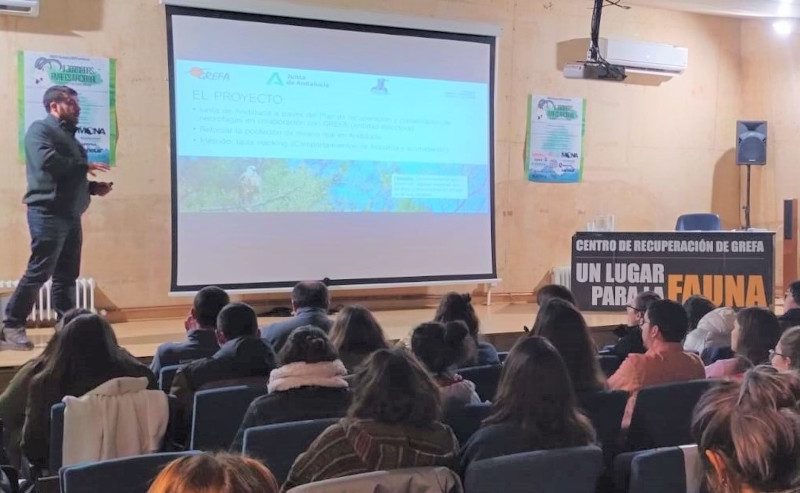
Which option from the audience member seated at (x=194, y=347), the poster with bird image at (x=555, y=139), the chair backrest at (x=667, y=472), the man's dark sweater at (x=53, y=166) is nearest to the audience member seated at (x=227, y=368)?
the audience member seated at (x=194, y=347)

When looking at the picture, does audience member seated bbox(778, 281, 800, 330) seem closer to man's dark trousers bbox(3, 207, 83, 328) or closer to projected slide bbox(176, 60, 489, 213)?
projected slide bbox(176, 60, 489, 213)

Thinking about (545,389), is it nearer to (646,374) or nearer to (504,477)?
(504,477)

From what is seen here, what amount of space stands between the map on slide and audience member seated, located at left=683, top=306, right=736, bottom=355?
11.2 feet

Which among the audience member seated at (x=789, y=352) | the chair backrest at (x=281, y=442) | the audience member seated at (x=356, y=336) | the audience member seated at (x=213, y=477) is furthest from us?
the audience member seated at (x=356, y=336)

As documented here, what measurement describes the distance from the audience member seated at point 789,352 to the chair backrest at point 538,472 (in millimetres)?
1134

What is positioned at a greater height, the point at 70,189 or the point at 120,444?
the point at 70,189

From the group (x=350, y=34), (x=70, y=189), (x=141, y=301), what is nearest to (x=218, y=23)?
(x=350, y=34)

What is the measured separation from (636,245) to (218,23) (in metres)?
3.94

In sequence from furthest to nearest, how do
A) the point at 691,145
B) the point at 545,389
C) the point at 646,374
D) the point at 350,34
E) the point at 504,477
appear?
the point at 691,145 < the point at 350,34 < the point at 646,374 < the point at 545,389 < the point at 504,477

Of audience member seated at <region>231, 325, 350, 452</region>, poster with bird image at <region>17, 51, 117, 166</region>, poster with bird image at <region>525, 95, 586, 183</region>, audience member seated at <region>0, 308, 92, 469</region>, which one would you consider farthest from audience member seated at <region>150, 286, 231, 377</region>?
poster with bird image at <region>525, 95, 586, 183</region>

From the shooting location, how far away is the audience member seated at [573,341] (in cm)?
293

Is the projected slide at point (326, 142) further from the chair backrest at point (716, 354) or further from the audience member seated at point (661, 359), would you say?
the audience member seated at point (661, 359)

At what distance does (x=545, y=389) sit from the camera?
225 cm

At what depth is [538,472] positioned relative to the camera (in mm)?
1988
